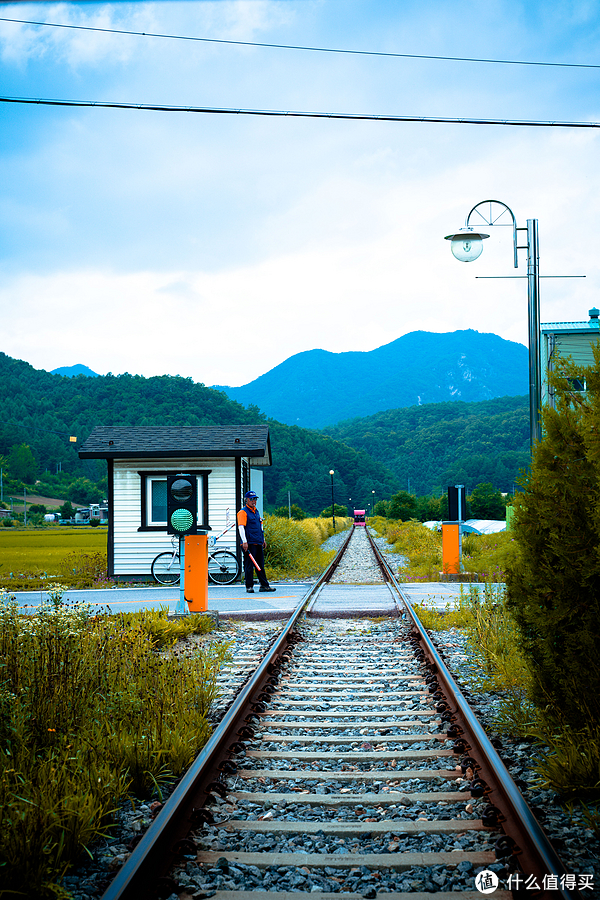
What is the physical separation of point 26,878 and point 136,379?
75.3m

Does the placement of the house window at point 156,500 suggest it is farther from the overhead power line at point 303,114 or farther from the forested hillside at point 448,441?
the forested hillside at point 448,441

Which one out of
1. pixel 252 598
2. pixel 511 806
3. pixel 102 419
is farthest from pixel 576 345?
pixel 102 419

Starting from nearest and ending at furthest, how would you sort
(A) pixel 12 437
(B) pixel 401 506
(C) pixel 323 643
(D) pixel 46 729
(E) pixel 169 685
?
(D) pixel 46 729 → (E) pixel 169 685 → (C) pixel 323 643 → (B) pixel 401 506 → (A) pixel 12 437

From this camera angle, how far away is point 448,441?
131 meters

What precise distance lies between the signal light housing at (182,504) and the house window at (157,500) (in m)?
7.98

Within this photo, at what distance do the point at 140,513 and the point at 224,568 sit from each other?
2.82m

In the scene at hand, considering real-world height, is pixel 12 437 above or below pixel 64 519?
above

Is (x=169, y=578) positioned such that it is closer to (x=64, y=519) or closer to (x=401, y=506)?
(x=401, y=506)

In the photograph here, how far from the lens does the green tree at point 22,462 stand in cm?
8994

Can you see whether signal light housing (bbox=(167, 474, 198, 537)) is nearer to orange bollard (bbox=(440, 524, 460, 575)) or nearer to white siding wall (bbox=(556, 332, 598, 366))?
orange bollard (bbox=(440, 524, 460, 575))

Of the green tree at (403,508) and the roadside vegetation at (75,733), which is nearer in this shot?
the roadside vegetation at (75,733)

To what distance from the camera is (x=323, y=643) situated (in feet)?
29.9

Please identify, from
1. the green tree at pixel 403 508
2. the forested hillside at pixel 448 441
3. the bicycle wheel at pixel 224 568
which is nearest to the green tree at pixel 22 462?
the green tree at pixel 403 508

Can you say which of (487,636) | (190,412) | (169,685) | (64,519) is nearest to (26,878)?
(169,685)
